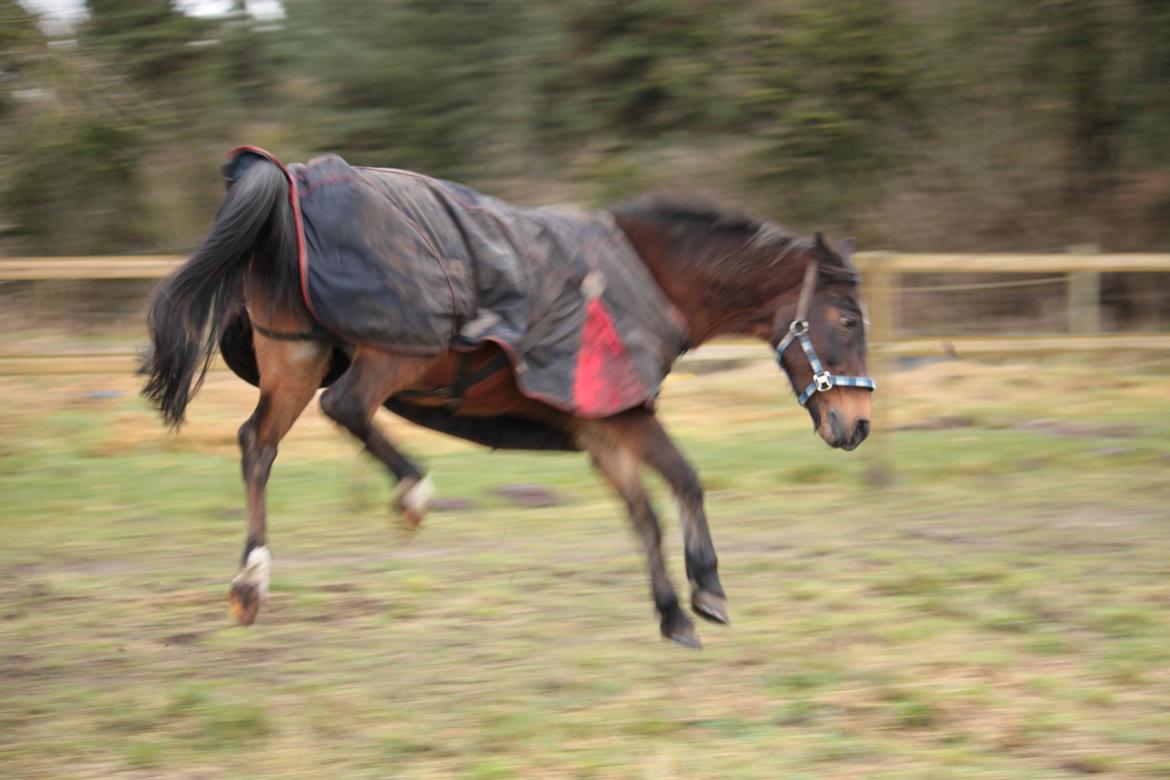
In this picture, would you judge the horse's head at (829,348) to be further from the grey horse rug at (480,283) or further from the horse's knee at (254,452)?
the horse's knee at (254,452)

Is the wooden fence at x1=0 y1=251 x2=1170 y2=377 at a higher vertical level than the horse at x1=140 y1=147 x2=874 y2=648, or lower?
lower

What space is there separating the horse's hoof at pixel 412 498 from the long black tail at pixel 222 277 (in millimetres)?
777

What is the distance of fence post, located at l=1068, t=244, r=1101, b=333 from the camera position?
11.4m

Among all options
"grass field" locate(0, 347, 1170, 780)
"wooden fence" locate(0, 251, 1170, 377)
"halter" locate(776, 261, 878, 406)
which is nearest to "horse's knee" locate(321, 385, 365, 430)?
"grass field" locate(0, 347, 1170, 780)

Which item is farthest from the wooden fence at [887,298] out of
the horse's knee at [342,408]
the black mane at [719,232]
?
the horse's knee at [342,408]

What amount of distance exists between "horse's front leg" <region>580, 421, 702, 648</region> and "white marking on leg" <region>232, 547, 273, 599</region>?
129 cm

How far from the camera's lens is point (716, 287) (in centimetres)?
476

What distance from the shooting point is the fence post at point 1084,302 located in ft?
37.4

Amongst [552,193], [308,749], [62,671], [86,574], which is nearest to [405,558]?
[86,574]

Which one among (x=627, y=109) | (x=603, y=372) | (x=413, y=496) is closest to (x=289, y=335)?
(x=413, y=496)

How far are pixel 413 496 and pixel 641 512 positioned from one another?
2.89 feet

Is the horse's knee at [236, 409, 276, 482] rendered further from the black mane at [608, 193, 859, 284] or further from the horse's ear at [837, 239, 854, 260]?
the horse's ear at [837, 239, 854, 260]

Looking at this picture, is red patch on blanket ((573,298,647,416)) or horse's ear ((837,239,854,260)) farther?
horse's ear ((837,239,854,260))

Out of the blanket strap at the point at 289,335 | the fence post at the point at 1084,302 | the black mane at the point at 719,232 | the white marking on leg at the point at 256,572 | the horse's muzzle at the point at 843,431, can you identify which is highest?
the black mane at the point at 719,232
